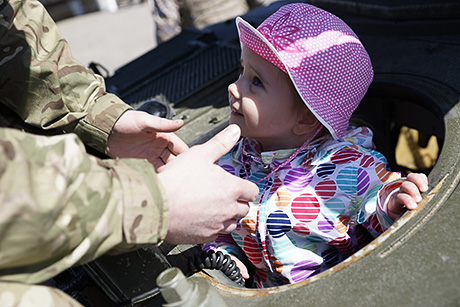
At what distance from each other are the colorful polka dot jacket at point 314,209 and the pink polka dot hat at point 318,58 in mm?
113

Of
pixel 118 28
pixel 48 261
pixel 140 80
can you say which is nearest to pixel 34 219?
pixel 48 261

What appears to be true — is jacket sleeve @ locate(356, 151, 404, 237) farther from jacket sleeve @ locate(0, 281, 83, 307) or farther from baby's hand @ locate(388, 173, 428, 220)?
jacket sleeve @ locate(0, 281, 83, 307)

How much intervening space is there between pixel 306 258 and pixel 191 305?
60 cm

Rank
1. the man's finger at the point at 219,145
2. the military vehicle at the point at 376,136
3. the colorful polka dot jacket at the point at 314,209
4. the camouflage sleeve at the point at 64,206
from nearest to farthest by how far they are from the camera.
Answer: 1. the camouflage sleeve at the point at 64,206
2. the military vehicle at the point at 376,136
3. the man's finger at the point at 219,145
4. the colorful polka dot jacket at the point at 314,209

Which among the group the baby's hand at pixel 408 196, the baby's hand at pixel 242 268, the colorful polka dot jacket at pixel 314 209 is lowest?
the baby's hand at pixel 242 268

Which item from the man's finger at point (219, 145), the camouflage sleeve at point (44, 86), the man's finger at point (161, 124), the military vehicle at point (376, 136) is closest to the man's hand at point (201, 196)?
the man's finger at point (219, 145)

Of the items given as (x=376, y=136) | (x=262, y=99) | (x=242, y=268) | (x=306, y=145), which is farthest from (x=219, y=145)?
(x=376, y=136)

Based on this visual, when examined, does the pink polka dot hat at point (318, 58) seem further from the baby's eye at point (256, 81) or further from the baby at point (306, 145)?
the baby's eye at point (256, 81)

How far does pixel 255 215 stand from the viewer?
5.31ft

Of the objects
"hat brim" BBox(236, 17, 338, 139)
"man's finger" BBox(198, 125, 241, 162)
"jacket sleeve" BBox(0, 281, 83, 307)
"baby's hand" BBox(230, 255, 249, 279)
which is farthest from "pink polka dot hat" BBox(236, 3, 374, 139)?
"jacket sleeve" BBox(0, 281, 83, 307)

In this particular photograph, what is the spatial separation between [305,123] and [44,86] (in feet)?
2.95

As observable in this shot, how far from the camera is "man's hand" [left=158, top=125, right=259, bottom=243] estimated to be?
115 cm

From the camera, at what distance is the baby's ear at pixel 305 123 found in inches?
62.9

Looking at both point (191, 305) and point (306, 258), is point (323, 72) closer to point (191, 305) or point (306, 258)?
point (306, 258)
